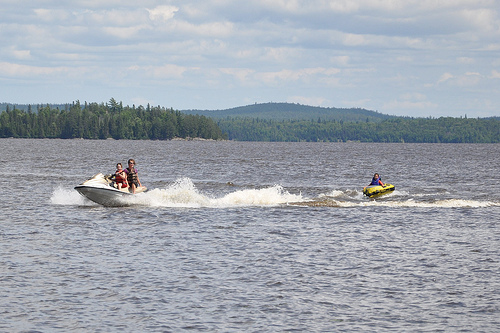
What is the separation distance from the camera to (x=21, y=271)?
58.6 ft

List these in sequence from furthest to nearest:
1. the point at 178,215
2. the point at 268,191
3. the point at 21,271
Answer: the point at 268,191
the point at 178,215
the point at 21,271

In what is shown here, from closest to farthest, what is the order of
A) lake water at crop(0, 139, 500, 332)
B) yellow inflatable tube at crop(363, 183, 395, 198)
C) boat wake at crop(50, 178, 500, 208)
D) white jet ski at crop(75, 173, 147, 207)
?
1. lake water at crop(0, 139, 500, 332)
2. white jet ski at crop(75, 173, 147, 207)
3. boat wake at crop(50, 178, 500, 208)
4. yellow inflatable tube at crop(363, 183, 395, 198)

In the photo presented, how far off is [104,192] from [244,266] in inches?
539

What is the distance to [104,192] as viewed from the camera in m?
31.1

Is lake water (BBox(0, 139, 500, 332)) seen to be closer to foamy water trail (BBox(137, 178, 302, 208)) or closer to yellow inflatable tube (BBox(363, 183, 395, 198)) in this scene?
foamy water trail (BBox(137, 178, 302, 208))

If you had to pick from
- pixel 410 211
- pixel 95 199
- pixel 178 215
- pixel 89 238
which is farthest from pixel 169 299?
pixel 410 211

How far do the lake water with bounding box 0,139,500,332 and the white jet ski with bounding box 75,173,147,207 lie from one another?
509mm

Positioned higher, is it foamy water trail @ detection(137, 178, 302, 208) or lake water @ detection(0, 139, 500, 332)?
foamy water trail @ detection(137, 178, 302, 208)

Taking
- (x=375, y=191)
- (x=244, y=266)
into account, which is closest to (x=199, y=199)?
(x=375, y=191)

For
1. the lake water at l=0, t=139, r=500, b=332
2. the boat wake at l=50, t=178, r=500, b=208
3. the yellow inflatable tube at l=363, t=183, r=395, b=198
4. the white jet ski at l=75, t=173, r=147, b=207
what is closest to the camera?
the lake water at l=0, t=139, r=500, b=332

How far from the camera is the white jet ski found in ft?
101

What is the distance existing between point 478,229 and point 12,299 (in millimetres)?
18141

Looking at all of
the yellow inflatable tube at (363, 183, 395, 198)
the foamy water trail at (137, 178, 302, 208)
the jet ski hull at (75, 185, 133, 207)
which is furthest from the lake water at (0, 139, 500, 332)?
the yellow inflatable tube at (363, 183, 395, 198)

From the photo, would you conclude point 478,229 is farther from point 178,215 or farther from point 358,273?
point 178,215
